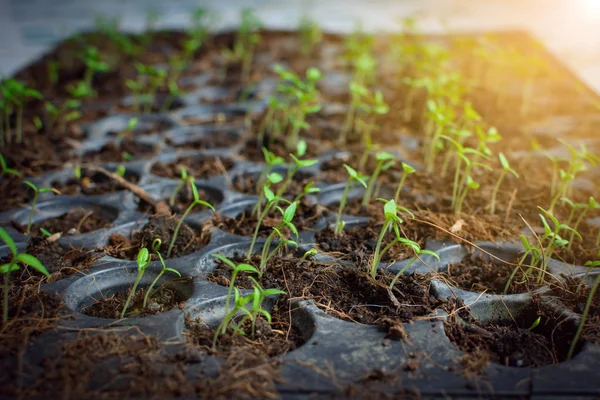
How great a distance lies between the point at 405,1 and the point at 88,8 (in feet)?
9.75

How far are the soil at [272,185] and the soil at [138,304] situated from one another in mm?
582

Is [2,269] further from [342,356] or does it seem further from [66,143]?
[66,143]

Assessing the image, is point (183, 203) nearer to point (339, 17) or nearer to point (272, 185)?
point (272, 185)

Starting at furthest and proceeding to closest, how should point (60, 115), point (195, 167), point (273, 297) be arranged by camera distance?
point (60, 115) → point (195, 167) → point (273, 297)

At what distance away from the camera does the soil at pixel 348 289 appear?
146 cm

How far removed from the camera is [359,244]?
1733mm

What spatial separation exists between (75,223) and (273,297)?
749 mm

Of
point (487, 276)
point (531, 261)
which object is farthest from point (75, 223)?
point (531, 261)

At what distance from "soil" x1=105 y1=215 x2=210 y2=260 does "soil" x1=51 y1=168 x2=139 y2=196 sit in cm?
37

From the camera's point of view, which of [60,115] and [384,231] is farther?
[60,115]

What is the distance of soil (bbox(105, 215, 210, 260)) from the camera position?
172cm

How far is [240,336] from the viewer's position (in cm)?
138

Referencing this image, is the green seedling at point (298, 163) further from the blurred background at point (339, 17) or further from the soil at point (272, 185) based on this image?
the blurred background at point (339, 17)

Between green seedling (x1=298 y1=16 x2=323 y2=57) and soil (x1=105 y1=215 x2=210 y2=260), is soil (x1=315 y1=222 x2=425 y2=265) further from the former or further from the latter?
green seedling (x1=298 y1=16 x2=323 y2=57)
